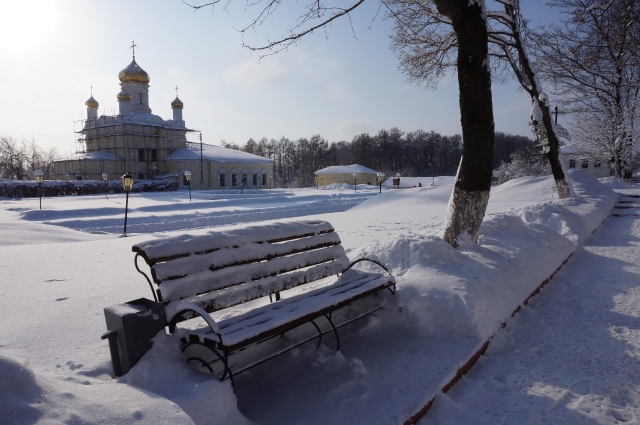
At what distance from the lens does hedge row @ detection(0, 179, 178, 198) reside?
1270 inches

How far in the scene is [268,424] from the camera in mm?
2535

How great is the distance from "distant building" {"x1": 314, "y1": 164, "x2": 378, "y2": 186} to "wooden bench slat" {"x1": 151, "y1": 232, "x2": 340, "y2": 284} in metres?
57.3

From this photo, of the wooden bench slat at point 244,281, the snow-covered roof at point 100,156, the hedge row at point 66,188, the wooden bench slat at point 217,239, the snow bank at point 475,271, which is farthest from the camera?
the snow-covered roof at point 100,156

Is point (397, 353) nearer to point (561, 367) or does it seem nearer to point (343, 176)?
point (561, 367)

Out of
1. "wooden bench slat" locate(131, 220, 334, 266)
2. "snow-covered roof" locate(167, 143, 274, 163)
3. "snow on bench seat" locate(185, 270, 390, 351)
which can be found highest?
"snow-covered roof" locate(167, 143, 274, 163)

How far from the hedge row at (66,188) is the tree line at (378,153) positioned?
43848 millimetres

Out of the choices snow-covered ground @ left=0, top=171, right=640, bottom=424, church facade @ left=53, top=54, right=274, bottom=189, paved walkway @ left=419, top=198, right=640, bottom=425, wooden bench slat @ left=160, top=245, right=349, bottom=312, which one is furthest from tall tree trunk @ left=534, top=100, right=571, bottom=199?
church facade @ left=53, top=54, right=274, bottom=189

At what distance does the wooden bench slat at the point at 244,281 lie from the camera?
289cm

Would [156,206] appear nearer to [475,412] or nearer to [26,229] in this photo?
[26,229]

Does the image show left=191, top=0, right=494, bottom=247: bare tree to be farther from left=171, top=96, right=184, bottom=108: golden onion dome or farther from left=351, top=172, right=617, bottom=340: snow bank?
left=171, top=96, right=184, bottom=108: golden onion dome

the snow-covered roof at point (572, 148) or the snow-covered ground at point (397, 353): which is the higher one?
the snow-covered roof at point (572, 148)

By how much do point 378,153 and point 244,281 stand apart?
84754mm

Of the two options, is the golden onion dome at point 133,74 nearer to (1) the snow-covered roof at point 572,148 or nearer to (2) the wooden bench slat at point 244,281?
(1) the snow-covered roof at point 572,148

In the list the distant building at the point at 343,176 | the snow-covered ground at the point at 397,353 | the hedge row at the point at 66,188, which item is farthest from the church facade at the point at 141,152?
the snow-covered ground at the point at 397,353
